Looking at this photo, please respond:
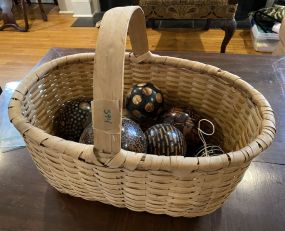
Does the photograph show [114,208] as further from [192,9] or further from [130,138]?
[192,9]

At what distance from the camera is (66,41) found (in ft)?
7.13

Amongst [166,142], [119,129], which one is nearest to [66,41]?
[166,142]

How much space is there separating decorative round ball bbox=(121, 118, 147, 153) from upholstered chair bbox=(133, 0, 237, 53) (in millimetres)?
1442

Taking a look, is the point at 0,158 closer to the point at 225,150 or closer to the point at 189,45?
the point at 225,150

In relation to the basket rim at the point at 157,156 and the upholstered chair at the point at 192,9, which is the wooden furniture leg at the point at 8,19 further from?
the basket rim at the point at 157,156

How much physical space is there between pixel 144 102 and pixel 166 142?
4.7 inches

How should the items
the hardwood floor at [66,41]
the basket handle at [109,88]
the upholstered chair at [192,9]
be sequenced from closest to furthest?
1. the basket handle at [109,88]
2. the upholstered chair at [192,9]
3. the hardwood floor at [66,41]

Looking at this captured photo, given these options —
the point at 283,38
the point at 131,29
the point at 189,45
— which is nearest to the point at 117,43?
the point at 131,29

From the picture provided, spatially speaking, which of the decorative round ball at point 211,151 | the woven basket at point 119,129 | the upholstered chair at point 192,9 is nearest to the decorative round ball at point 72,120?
the woven basket at point 119,129

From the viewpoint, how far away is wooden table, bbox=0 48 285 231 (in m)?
0.43

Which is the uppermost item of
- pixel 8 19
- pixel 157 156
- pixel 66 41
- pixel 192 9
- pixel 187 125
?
pixel 157 156

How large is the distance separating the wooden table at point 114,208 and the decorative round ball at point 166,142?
0.36 ft

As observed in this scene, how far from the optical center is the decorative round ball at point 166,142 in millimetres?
461

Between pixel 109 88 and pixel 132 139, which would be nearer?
pixel 109 88
